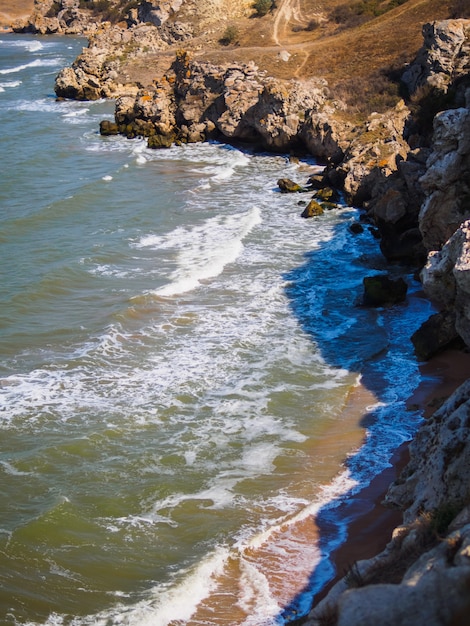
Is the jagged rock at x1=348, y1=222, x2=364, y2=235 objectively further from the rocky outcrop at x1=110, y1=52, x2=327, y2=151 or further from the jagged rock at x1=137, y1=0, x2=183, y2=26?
the jagged rock at x1=137, y1=0, x2=183, y2=26

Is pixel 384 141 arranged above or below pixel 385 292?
above

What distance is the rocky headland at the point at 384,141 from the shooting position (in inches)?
297

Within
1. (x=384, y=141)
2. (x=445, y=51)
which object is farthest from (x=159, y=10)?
(x=384, y=141)

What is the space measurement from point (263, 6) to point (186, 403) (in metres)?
63.3

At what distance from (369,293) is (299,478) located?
29.2ft

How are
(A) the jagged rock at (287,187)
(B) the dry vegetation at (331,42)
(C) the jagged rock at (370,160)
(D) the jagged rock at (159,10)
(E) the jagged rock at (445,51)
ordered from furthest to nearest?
(D) the jagged rock at (159,10)
(B) the dry vegetation at (331,42)
(E) the jagged rock at (445,51)
(A) the jagged rock at (287,187)
(C) the jagged rock at (370,160)

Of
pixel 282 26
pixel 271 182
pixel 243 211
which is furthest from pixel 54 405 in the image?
pixel 282 26

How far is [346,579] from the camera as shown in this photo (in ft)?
28.0

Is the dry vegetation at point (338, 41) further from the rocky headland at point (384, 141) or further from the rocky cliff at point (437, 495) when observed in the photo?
the rocky cliff at point (437, 495)

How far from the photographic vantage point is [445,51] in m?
38.8

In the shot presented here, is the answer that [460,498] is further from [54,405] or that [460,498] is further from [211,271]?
[211,271]

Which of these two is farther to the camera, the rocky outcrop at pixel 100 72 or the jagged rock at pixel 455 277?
the rocky outcrop at pixel 100 72

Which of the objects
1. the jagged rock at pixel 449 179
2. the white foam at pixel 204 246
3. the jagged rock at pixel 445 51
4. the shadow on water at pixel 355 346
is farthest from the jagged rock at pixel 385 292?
the jagged rock at pixel 445 51

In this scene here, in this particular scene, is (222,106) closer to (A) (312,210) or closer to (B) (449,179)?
(A) (312,210)
